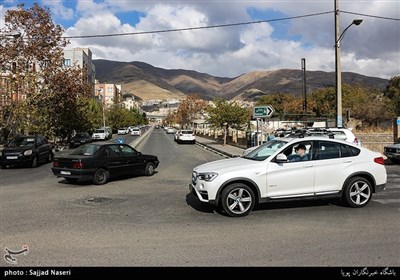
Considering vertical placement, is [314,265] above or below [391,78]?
below

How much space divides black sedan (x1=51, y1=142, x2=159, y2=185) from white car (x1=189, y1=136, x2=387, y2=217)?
5.44 meters

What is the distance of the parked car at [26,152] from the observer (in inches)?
741

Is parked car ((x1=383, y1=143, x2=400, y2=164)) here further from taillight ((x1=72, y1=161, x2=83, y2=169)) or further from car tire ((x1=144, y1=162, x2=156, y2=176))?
taillight ((x1=72, y1=161, x2=83, y2=169))

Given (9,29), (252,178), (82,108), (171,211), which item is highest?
(9,29)

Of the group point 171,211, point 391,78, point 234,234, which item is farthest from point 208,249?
point 391,78

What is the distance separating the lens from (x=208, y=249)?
571 centimetres

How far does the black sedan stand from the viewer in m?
12.6

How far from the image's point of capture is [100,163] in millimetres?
12977

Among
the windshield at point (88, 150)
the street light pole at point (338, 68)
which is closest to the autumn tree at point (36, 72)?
the windshield at point (88, 150)

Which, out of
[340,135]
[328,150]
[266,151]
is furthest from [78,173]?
[340,135]

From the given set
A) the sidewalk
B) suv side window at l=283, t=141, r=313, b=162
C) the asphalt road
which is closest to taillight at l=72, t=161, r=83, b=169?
the asphalt road

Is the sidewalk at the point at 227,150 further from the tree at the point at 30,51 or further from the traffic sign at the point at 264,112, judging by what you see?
the tree at the point at 30,51
